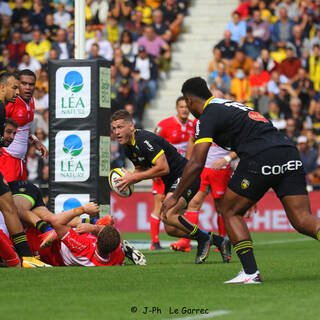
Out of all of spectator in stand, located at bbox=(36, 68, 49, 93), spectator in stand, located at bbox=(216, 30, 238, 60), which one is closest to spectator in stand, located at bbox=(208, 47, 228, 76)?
spectator in stand, located at bbox=(216, 30, 238, 60)

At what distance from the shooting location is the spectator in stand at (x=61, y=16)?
26.8m

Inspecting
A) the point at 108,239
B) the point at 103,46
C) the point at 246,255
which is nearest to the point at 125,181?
the point at 108,239

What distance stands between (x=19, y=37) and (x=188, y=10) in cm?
521

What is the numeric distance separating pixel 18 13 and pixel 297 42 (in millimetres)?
8701

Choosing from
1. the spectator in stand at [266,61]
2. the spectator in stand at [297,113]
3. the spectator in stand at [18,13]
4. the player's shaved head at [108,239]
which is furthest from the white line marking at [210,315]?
the spectator in stand at [18,13]

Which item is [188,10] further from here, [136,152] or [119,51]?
[136,152]

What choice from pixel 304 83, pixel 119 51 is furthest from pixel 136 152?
pixel 119 51

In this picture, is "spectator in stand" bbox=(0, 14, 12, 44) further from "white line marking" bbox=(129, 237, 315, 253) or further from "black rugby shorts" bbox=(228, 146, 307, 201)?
"black rugby shorts" bbox=(228, 146, 307, 201)

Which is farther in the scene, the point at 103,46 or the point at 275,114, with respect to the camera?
the point at 103,46

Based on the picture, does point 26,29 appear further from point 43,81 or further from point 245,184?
point 245,184

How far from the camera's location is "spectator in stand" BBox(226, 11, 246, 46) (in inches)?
966

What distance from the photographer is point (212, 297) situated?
7.32m

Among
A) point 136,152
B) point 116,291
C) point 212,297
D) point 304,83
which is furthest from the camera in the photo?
point 304,83

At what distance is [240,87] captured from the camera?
23016 millimetres
